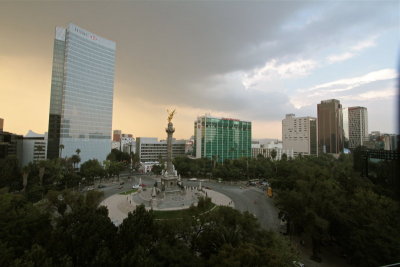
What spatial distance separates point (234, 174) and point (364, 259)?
158ft

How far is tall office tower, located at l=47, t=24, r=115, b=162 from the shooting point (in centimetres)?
7262

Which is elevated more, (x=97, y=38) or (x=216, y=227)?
(x=97, y=38)

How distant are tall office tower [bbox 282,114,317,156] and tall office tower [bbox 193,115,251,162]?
5030cm

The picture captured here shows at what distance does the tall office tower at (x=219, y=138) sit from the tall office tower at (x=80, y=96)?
42268mm

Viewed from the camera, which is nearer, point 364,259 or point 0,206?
point 364,259

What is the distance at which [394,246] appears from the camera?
56.2ft

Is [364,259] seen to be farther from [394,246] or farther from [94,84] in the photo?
[94,84]

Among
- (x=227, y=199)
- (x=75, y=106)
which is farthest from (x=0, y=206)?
(x=75, y=106)

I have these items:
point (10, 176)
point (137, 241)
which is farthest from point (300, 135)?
point (10, 176)

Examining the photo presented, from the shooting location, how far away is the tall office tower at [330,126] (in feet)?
421

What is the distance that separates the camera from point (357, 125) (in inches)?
5108

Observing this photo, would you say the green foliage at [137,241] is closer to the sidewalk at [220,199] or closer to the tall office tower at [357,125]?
the sidewalk at [220,199]

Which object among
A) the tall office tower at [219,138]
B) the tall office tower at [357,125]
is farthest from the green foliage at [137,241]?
the tall office tower at [357,125]

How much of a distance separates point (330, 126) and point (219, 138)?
7925cm
